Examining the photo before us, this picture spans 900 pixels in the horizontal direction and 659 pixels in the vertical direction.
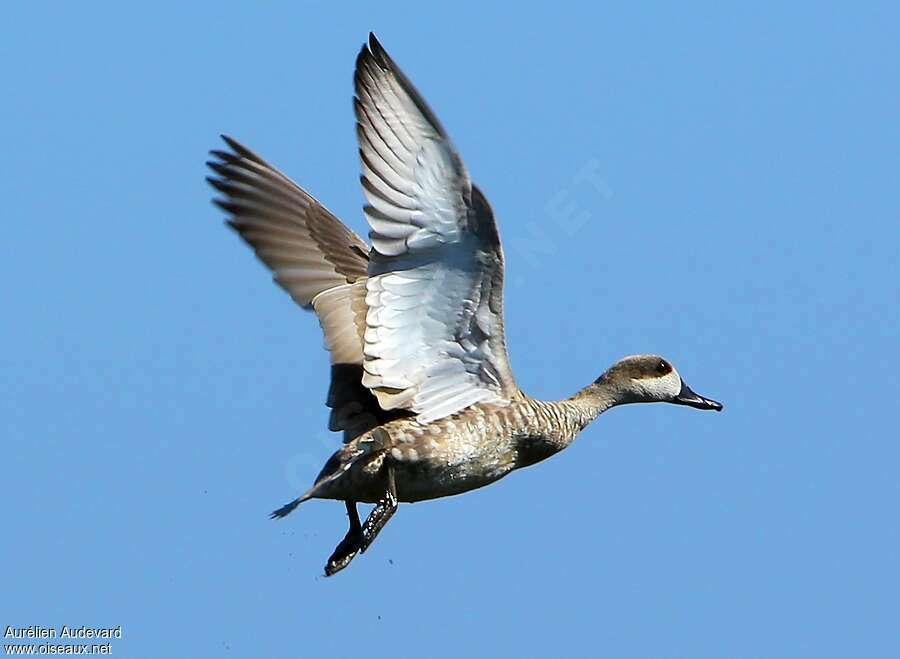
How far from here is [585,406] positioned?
962 cm

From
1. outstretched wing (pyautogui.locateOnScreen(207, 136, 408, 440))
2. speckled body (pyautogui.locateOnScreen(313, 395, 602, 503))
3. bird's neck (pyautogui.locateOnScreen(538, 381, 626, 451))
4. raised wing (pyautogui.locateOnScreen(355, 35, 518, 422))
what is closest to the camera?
raised wing (pyautogui.locateOnScreen(355, 35, 518, 422))

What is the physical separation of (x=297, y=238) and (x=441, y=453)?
246cm

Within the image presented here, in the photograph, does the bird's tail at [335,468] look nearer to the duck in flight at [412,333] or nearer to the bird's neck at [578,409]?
the duck in flight at [412,333]

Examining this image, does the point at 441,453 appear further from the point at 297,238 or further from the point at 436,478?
the point at 297,238

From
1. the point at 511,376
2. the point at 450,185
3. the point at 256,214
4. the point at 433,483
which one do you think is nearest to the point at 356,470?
the point at 433,483

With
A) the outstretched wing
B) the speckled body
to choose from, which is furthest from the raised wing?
the outstretched wing

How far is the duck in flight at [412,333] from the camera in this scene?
7.73 meters

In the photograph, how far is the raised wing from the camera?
7.69 m

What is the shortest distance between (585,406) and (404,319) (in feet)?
5.85

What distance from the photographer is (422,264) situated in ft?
26.5

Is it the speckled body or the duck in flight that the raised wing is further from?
the speckled body

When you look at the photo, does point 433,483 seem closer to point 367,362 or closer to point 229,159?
point 367,362

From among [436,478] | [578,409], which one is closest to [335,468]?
[436,478]

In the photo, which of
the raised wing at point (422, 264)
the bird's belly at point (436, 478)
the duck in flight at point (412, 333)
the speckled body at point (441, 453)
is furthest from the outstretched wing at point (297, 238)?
the bird's belly at point (436, 478)
